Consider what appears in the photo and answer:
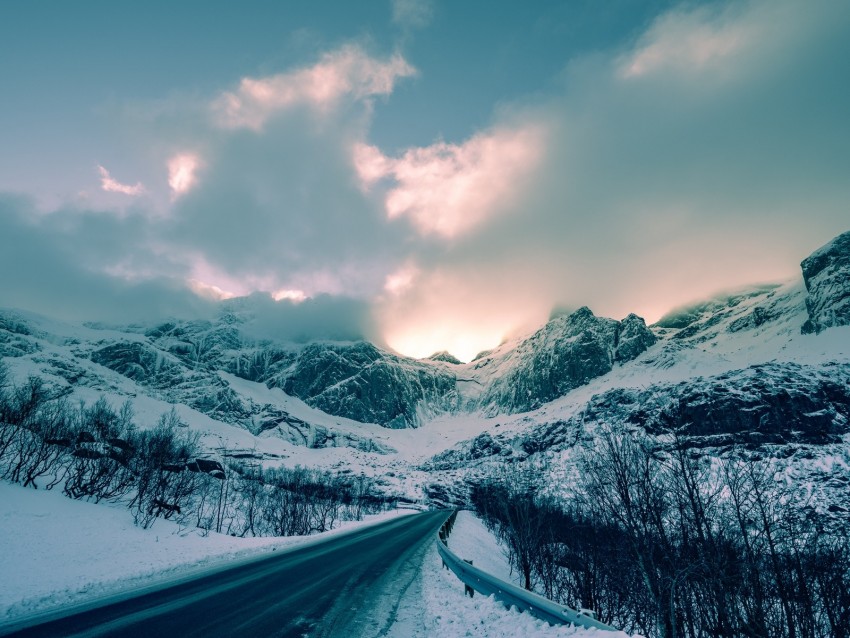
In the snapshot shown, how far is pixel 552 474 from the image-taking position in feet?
561

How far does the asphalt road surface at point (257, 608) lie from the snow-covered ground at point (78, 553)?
1494 millimetres

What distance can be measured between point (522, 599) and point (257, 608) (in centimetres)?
553

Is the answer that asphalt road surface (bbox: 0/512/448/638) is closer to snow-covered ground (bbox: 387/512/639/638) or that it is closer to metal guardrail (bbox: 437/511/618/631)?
snow-covered ground (bbox: 387/512/639/638)

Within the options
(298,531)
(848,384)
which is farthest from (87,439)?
(848,384)

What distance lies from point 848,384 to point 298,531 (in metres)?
251

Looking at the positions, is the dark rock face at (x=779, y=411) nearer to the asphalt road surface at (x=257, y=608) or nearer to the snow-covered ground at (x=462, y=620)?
the snow-covered ground at (x=462, y=620)

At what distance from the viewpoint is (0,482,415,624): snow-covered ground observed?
942 cm

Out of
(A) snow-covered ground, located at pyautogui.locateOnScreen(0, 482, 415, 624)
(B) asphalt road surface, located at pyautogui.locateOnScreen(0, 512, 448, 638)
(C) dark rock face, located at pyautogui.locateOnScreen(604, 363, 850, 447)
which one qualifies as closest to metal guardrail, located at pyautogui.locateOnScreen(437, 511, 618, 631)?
(B) asphalt road surface, located at pyautogui.locateOnScreen(0, 512, 448, 638)

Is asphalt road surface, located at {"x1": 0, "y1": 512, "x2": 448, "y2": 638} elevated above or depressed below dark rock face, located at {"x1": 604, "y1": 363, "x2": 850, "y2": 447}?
below

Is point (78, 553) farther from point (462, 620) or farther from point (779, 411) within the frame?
point (779, 411)

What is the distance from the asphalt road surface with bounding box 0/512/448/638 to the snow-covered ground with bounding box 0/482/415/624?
1494mm

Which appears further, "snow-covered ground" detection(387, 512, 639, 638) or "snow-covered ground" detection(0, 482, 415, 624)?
"snow-covered ground" detection(0, 482, 415, 624)

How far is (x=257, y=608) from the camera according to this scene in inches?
327

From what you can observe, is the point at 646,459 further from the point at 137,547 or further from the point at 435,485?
the point at 435,485
